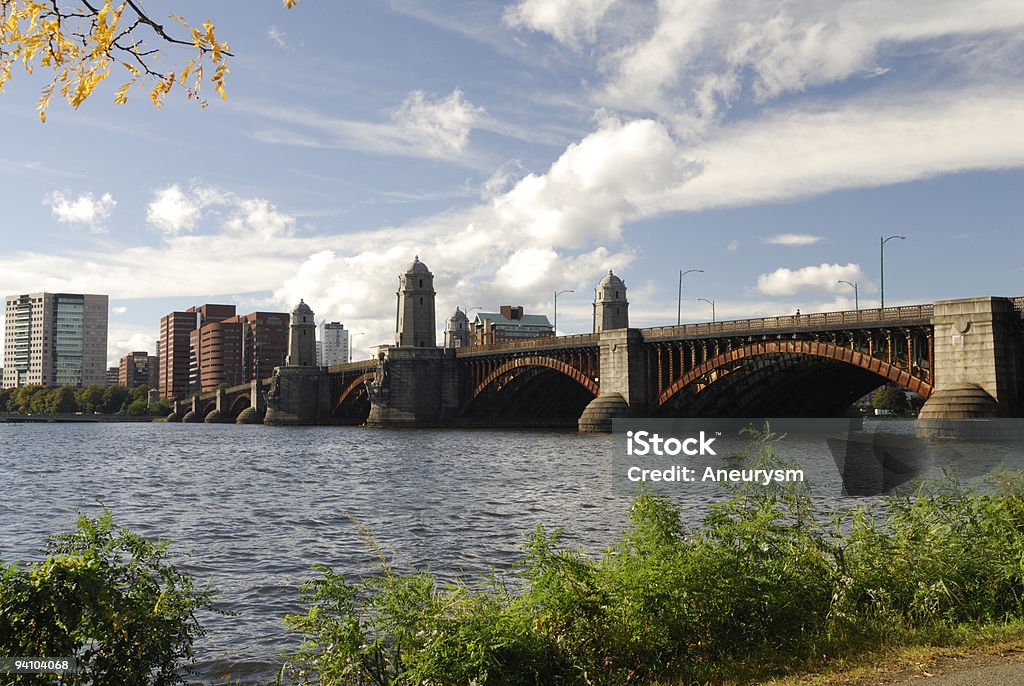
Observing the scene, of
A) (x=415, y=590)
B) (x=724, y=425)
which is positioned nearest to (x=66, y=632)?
(x=415, y=590)

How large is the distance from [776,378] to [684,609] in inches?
2813

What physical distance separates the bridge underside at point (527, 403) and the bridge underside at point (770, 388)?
1162 inches

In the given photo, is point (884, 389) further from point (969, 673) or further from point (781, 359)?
point (969, 673)

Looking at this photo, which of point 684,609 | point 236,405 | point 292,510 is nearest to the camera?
point 684,609

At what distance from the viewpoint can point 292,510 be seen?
103ft

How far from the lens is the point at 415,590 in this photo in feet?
34.5

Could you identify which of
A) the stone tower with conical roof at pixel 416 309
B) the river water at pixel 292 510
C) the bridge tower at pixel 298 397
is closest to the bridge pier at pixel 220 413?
the bridge tower at pixel 298 397

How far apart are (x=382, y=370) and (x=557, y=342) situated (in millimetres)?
33759

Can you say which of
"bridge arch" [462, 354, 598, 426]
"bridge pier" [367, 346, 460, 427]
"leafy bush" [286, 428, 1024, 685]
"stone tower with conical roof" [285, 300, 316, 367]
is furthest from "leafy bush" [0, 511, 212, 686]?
"stone tower with conical roof" [285, 300, 316, 367]

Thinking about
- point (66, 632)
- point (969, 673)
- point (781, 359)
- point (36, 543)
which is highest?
point (781, 359)

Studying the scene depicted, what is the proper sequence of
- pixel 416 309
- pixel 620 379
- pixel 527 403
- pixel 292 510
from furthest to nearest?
1. pixel 416 309
2. pixel 527 403
3. pixel 620 379
4. pixel 292 510

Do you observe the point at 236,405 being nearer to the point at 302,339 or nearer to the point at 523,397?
the point at 302,339

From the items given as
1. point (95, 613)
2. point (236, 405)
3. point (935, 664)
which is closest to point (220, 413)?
point (236, 405)

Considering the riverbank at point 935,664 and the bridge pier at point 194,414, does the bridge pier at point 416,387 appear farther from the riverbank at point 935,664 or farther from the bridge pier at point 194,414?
the riverbank at point 935,664
